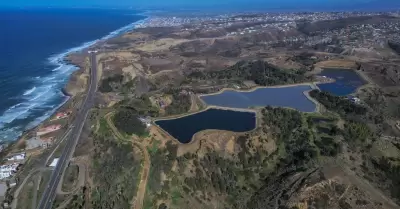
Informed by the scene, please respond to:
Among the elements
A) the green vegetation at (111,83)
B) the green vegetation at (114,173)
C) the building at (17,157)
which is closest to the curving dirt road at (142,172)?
the green vegetation at (114,173)

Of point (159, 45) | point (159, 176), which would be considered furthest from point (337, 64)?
point (159, 176)

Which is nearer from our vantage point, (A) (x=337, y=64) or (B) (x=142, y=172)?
(B) (x=142, y=172)

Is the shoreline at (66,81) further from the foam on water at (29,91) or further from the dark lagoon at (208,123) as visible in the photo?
the dark lagoon at (208,123)

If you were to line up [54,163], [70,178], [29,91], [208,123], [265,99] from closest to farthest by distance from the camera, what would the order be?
[70,178], [54,163], [208,123], [265,99], [29,91]

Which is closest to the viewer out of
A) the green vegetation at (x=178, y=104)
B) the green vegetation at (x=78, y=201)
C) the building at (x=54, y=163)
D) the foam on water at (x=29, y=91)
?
the green vegetation at (x=78, y=201)

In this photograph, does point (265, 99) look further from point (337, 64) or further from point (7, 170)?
point (7, 170)

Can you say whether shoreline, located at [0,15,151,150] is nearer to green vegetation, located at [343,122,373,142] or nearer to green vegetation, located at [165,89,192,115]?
green vegetation, located at [165,89,192,115]

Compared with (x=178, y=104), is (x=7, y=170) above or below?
below
